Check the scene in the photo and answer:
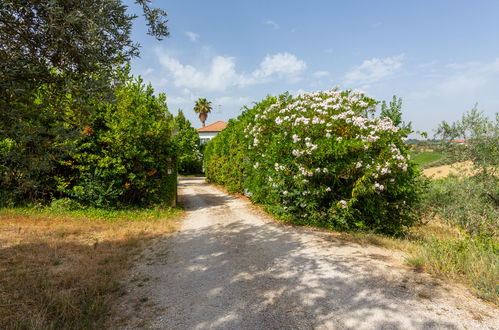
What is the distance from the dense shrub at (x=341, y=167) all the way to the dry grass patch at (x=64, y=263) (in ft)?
15.3

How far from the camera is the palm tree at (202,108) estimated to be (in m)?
49.2

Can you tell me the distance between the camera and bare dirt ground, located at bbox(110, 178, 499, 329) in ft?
10.8

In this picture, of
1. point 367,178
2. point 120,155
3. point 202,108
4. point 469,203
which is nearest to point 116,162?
point 120,155

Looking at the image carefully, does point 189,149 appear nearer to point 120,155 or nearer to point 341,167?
point 120,155

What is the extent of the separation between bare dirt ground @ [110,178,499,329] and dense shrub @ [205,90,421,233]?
1.63 m

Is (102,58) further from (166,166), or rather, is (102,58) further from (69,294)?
(166,166)

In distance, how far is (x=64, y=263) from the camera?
210 inches

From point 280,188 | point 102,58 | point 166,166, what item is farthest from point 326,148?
point 166,166

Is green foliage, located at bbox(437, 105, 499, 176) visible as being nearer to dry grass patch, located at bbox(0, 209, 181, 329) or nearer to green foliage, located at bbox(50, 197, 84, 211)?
dry grass patch, located at bbox(0, 209, 181, 329)

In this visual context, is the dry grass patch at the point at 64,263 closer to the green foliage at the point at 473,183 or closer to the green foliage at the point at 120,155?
the green foliage at the point at 120,155

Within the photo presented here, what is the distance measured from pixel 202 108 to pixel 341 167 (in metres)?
45.2

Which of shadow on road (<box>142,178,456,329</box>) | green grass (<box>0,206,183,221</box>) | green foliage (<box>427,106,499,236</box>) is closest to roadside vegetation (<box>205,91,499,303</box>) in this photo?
green foliage (<box>427,106,499,236</box>)

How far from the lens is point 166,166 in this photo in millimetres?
11719

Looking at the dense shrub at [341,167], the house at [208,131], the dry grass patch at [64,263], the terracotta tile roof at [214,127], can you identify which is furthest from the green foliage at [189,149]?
the dense shrub at [341,167]
